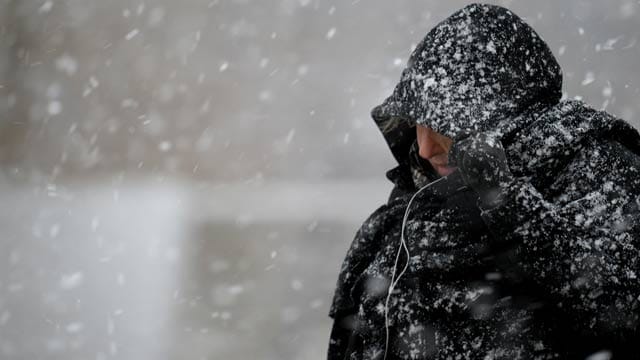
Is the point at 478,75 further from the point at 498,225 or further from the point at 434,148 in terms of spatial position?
the point at 498,225

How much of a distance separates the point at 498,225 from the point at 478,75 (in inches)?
20.1

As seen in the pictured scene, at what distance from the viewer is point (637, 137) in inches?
79.9

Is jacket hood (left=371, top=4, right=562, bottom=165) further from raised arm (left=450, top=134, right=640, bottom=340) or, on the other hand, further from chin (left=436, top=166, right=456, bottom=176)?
raised arm (left=450, top=134, right=640, bottom=340)

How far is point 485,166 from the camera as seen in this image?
1.78 metres

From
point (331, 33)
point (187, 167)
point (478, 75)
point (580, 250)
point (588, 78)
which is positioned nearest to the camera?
point (580, 250)

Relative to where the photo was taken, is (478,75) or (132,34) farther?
(132,34)

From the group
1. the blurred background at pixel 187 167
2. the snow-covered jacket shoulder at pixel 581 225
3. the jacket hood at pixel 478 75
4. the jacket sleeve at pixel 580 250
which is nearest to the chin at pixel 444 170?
the jacket hood at pixel 478 75

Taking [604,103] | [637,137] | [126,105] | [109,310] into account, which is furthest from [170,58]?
[637,137]

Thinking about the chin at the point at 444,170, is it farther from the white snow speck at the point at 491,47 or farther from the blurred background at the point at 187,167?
the blurred background at the point at 187,167

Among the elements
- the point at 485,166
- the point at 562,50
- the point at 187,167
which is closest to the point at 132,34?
the point at 187,167

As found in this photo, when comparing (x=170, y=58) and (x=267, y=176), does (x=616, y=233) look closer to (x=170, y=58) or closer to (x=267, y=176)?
(x=267, y=176)

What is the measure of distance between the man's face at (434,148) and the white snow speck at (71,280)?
4.26 meters

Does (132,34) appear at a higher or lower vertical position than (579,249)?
higher

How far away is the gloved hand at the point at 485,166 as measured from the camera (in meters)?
1.77
